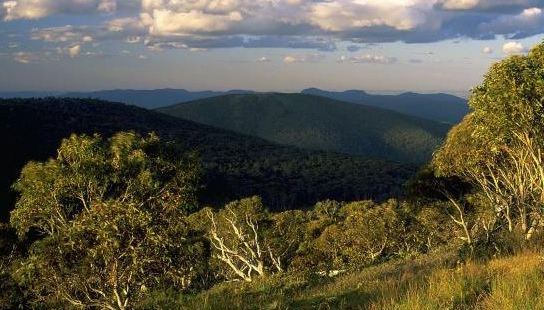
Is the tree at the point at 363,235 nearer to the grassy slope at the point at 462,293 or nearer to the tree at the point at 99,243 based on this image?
the tree at the point at 99,243

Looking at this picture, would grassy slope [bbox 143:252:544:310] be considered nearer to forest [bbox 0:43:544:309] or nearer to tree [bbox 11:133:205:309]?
forest [bbox 0:43:544:309]

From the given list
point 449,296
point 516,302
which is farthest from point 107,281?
point 516,302

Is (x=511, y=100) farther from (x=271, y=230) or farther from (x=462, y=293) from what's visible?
(x=271, y=230)

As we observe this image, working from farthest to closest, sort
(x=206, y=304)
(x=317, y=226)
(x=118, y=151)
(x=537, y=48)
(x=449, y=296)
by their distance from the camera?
(x=317, y=226) < (x=118, y=151) < (x=537, y=48) < (x=206, y=304) < (x=449, y=296)

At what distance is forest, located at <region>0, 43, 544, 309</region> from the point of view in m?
10.5

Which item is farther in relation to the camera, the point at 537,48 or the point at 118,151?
the point at 118,151

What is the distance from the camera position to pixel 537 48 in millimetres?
19250

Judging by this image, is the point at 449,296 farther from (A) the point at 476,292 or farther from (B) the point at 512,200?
(B) the point at 512,200

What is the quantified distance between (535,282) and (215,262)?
55291mm

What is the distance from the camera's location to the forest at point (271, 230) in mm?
10461

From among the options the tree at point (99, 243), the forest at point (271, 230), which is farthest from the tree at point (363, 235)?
the tree at point (99, 243)

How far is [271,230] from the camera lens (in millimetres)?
59875

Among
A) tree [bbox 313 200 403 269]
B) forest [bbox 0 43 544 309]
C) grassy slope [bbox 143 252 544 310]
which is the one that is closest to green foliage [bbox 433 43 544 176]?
forest [bbox 0 43 544 309]

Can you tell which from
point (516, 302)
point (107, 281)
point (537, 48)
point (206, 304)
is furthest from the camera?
point (537, 48)
